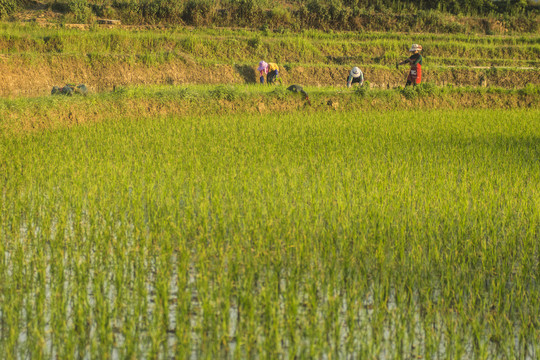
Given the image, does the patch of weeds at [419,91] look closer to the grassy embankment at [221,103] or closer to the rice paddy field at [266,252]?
the grassy embankment at [221,103]

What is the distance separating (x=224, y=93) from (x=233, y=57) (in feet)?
23.5

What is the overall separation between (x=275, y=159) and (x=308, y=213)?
6.33ft

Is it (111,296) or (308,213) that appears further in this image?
(308,213)

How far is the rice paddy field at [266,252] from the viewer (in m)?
2.43

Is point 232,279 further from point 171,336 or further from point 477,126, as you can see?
point 477,126

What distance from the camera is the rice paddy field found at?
7.97 feet

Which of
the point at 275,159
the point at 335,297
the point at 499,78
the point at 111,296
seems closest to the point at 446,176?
the point at 275,159

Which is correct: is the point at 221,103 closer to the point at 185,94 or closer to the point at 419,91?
the point at 185,94

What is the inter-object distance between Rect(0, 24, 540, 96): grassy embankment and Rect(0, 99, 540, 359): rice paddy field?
706 centimetres

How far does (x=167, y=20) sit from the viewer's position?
18.8 meters

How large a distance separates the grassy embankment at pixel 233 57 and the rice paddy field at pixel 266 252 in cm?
706

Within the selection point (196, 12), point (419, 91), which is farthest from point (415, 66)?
point (196, 12)

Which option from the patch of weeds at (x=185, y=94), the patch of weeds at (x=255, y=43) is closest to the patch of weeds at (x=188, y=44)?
the patch of weeds at (x=255, y=43)

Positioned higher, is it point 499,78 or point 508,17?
point 508,17
